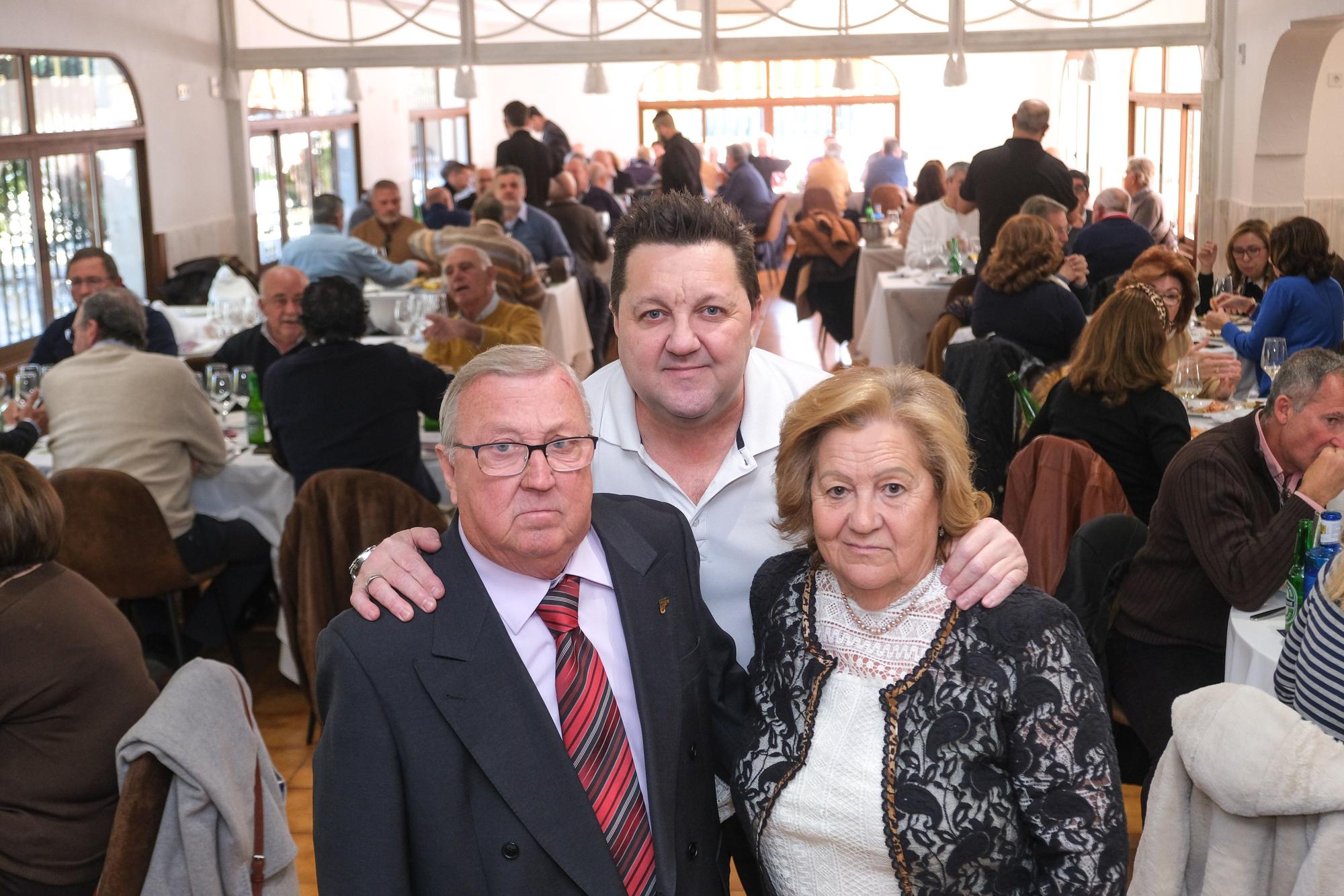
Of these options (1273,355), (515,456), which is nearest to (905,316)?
(1273,355)

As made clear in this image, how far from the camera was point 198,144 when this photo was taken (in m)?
9.41

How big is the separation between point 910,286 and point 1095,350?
4312 mm

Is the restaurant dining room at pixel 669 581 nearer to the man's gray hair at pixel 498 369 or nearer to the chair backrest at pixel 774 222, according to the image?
the man's gray hair at pixel 498 369

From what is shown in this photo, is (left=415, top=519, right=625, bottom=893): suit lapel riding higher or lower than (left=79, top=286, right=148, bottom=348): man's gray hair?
lower

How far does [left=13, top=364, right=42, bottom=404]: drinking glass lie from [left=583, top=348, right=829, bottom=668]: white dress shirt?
11.6 feet

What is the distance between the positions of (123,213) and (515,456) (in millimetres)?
7802

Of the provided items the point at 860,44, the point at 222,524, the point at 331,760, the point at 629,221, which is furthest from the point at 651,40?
the point at 331,760

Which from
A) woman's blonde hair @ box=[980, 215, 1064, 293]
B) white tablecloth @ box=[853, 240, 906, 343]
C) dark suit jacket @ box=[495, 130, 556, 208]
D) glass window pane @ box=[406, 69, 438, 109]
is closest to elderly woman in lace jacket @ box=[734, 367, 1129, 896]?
woman's blonde hair @ box=[980, 215, 1064, 293]

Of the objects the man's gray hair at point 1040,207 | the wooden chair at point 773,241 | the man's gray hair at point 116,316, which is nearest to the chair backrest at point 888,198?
the wooden chair at point 773,241

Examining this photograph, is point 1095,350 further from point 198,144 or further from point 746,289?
point 198,144

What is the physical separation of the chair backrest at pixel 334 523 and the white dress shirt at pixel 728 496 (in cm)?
191

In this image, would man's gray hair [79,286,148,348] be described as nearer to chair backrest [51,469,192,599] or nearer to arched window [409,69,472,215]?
chair backrest [51,469,192,599]

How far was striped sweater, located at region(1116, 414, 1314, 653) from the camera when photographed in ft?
9.02

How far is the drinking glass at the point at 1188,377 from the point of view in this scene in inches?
185
